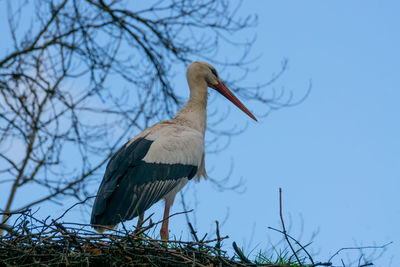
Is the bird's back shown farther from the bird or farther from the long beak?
the long beak

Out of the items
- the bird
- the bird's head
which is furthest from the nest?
the bird's head

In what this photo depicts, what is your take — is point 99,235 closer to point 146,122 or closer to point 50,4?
point 146,122

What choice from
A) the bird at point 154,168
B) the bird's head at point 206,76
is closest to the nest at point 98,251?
the bird at point 154,168

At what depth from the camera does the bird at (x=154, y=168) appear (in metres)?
4.62

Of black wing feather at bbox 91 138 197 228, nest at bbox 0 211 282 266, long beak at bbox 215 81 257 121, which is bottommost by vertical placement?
nest at bbox 0 211 282 266

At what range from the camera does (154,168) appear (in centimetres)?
498

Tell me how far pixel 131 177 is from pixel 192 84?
137 cm

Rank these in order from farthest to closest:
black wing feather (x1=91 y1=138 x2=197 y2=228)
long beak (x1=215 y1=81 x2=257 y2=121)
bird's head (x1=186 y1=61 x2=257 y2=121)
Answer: long beak (x1=215 y1=81 x2=257 y2=121) < bird's head (x1=186 y1=61 x2=257 y2=121) < black wing feather (x1=91 y1=138 x2=197 y2=228)

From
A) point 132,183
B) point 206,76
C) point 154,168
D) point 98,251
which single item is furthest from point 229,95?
point 98,251

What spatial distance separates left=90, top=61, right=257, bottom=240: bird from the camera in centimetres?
462

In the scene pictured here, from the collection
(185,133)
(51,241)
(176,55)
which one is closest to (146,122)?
(176,55)

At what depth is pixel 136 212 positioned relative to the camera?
185 inches

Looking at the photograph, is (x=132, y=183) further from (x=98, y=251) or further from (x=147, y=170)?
(x=98, y=251)

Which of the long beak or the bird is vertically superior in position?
the long beak
